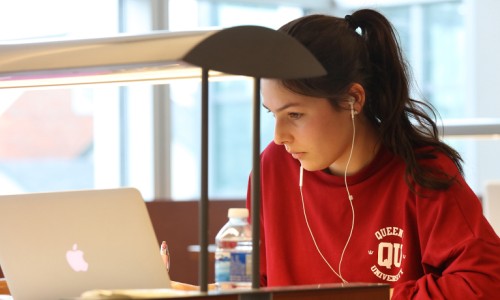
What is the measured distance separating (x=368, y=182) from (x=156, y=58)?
25.8 inches

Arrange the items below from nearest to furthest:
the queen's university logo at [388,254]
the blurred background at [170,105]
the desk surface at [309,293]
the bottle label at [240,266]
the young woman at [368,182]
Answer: the desk surface at [309,293] → the bottle label at [240,266] → the young woman at [368,182] → the queen's university logo at [388,254] → the blurred background at [170,105]

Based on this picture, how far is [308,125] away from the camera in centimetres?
183

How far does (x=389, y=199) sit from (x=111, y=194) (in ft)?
1.93

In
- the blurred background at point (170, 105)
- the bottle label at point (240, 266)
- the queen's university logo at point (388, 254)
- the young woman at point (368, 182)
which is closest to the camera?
the bottle label at point (240, 266)

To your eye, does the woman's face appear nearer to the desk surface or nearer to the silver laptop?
the silver laptop

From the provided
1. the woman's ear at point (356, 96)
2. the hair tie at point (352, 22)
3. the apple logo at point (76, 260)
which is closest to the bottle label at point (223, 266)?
the apple logo at point (76, 260)

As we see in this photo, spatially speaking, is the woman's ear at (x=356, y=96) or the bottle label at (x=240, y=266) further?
the woman's ear at (x=356, y=96)

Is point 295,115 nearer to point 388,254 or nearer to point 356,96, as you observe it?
point 356,96

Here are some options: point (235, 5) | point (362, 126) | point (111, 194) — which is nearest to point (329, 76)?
point (362, 126)

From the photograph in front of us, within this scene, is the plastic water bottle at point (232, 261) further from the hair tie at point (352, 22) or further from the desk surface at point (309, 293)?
the hair tie at point (352, 22)

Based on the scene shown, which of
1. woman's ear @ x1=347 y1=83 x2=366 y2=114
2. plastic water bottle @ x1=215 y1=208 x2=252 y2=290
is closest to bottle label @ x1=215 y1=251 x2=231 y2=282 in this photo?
plastic water bottle @ x1=215 y1=208 x2=252 y2=290

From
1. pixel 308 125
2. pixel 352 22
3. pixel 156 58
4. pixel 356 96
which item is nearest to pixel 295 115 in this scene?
pixel 308 125

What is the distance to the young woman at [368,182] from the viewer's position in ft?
5.60

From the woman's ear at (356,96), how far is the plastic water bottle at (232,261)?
0.32m
